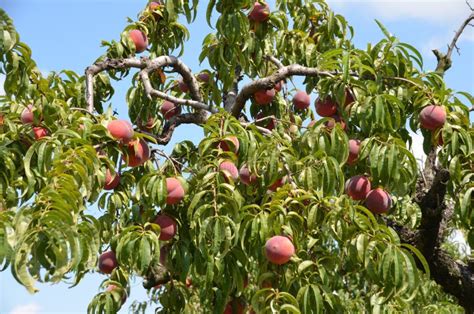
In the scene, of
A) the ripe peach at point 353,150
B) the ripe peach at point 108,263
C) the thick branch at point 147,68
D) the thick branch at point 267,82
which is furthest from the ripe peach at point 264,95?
the ripe peach at point 108,263

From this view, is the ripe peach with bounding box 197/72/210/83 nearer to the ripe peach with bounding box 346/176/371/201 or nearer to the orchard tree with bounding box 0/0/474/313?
the orchard tree with bounding box 0/0/474/313

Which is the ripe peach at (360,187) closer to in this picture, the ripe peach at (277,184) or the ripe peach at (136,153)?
the ripe peach at (277,184)

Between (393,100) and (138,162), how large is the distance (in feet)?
2.59

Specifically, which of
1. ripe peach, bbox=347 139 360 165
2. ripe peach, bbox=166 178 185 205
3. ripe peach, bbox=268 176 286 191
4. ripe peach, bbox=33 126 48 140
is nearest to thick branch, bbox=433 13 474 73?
ripe peach, bbox=347 139 360 165

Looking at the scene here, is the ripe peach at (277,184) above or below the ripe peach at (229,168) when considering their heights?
above


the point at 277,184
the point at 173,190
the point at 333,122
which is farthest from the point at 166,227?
the point at 333,122

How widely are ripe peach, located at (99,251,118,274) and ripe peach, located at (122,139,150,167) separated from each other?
14.1 inches

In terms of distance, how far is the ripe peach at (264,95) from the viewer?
2.99 meters

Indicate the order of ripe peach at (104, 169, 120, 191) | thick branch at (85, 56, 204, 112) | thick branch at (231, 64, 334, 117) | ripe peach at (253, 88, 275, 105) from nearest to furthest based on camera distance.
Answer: ripe peach at (104, 169, 120, 191) → thick branch at (85, 56, 204, 112) → thick branch at (231, 64, 334, 117) → ripe peach at (253, 88, 275, 105)

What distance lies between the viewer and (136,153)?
2.25 metres

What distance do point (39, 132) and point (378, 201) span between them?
1.03m

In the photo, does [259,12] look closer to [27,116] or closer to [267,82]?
[267,82]

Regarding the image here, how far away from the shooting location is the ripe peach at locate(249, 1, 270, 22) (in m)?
2.99

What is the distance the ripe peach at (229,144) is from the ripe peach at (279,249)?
0.38 metres
